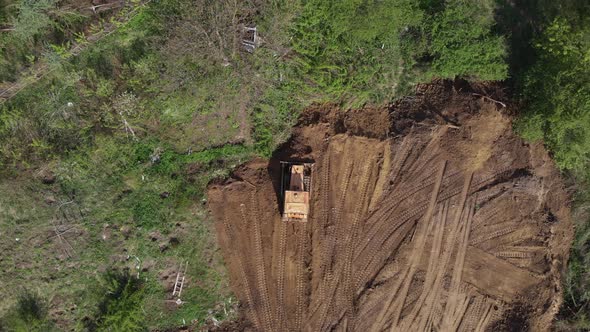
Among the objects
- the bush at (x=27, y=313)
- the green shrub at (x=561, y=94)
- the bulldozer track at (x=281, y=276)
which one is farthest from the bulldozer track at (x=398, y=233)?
the bush at (x=27, y=313)

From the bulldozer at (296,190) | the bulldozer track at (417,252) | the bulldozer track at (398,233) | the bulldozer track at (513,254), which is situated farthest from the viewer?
the bulldozer track at (513,254)

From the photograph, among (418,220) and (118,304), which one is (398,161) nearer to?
(418,220)

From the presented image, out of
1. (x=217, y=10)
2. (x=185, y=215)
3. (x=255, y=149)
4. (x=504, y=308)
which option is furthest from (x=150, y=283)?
(x=504, y=308)

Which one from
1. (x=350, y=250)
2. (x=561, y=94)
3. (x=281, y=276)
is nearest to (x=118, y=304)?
(x=281, y=276)

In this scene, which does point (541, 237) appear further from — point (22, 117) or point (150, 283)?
point (22, 117)

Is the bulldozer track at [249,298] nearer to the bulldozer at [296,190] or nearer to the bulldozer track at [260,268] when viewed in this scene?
the bulldozer track at [260,268]

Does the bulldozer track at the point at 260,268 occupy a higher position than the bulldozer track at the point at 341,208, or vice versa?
the bulldozer track at the point at 341,208
